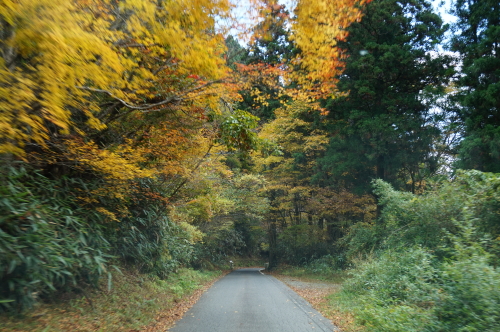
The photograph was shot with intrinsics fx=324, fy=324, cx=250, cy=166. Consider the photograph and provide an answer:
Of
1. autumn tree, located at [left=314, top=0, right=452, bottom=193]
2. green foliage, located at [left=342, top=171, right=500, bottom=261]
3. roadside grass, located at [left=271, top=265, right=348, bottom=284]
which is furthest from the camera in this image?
roadside grass, located at [left=271, top=265, right=348, bottom=284]

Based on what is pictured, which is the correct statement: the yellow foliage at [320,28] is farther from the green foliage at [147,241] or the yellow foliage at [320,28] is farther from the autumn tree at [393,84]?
the autumn tree at [393,84]

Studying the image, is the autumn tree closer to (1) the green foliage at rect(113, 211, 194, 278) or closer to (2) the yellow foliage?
(2) the yellow foliage

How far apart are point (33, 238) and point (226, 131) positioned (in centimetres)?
389

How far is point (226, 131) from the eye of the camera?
6.91 meters

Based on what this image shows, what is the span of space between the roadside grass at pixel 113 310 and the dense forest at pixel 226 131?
1.06 ft

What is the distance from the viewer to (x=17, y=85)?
3.19 metres

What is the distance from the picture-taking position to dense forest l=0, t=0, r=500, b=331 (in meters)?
4.00

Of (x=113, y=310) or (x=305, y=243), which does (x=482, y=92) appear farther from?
(x=305, y=243)

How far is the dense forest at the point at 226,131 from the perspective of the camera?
3996 mm

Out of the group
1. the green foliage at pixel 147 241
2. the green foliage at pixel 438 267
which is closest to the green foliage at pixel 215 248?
the green foliage at pixel 147 241

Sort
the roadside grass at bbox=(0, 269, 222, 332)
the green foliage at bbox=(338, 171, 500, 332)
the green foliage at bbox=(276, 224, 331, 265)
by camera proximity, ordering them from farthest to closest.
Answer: the green foliage at bbox=(276, 224, 331, 265) < the roadside grass at bbox=(0, 269, 222, 332) < the green foliage at bbox=(338, 171, 500, 332)

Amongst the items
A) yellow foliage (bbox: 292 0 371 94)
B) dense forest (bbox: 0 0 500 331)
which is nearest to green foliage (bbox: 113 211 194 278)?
dense forest (bbox: 0 0 500 331)

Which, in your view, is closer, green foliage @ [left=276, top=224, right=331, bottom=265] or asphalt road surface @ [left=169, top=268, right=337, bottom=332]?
asphalt road surface @ [left=169, top=268, right=337, bottom=332]

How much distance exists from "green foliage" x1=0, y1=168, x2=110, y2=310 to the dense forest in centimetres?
3
